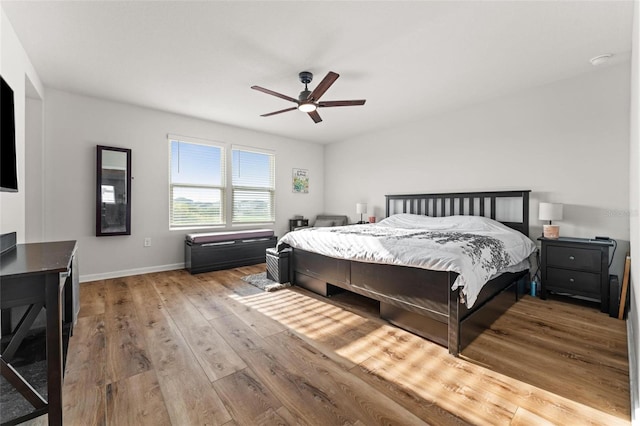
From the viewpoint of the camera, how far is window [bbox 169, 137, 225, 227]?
462 centimetres

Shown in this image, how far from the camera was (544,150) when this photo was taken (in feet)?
11.3

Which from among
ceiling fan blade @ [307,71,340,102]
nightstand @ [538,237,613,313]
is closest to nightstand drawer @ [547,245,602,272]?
nightstand @ [538,237,613,313]

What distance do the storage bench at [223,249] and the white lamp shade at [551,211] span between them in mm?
4120

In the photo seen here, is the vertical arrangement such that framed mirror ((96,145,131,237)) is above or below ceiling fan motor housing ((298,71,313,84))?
below

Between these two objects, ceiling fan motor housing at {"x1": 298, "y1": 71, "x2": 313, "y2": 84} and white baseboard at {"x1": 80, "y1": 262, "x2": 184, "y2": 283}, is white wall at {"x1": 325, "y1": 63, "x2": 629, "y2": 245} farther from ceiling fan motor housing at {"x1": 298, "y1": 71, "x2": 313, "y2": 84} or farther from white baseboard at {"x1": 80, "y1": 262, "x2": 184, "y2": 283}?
white baseboard at {"x1": 80, "y1": 262, "x2": 184, "y2": 283}

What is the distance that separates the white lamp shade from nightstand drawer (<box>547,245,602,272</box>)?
0.33m

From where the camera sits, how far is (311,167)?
6488 mm

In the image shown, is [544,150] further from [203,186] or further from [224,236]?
[203,186]

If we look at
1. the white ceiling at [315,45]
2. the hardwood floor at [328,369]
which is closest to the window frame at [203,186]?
the white ceiling at [315,45]

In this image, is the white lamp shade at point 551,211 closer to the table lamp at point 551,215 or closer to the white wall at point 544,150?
the table lamp at point 551,215

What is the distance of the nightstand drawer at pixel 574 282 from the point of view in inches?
111

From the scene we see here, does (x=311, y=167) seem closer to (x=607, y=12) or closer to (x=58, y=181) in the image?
(x=58, y=181)

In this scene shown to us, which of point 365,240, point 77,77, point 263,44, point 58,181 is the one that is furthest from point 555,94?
point 58,181

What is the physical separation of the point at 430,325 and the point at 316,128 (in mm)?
4144
